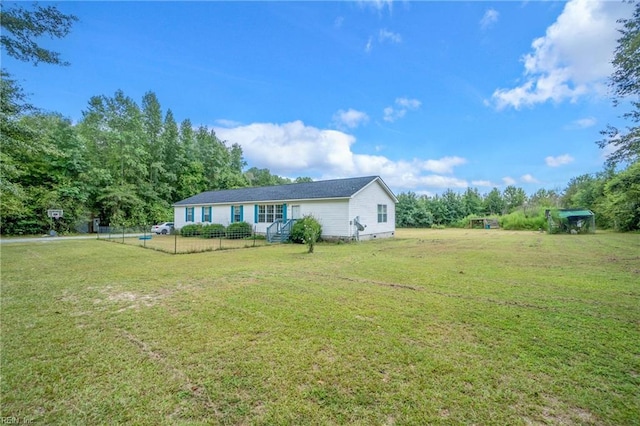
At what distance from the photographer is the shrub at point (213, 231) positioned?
2012 centimetres

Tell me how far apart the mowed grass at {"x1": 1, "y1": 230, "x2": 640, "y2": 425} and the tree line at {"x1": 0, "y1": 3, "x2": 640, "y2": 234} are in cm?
615

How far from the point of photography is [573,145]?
1659cm

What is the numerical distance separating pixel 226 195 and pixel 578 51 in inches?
913

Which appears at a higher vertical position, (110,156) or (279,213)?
(110,156)

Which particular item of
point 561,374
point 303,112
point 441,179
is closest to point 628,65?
point 561,374

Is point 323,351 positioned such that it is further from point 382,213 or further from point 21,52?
point 382,213

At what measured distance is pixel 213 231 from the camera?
20.4m

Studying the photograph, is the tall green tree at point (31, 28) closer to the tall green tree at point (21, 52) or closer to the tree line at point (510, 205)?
the tall green tree at point (21, 52)

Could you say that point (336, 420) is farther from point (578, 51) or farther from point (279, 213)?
point (279, 213)

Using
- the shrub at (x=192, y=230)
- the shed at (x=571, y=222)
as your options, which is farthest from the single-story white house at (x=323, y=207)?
the shed at (x=571, y=222)

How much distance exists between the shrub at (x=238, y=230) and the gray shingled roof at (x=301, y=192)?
1896mm

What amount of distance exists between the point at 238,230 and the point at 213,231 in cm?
236

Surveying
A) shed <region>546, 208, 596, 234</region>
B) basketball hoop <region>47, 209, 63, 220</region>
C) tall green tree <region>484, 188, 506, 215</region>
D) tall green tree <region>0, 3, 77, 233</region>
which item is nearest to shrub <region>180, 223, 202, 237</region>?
basketball hoop <region>47, 209, 63, 220</region>

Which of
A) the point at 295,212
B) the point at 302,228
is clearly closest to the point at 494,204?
the point at 295,212
